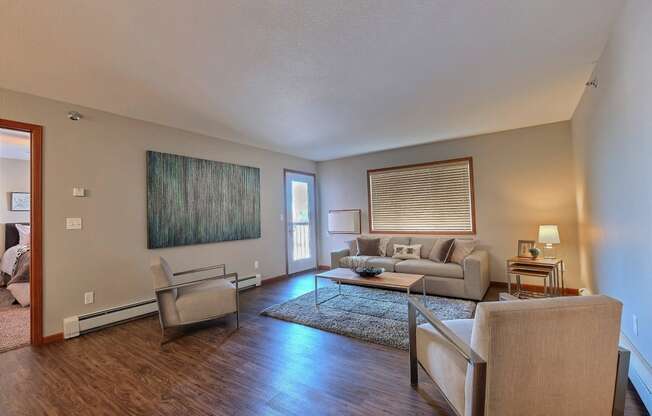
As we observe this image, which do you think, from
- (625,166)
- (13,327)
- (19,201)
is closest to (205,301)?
(13,327)

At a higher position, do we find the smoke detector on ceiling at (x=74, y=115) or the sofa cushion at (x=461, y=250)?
the smoke detector on ceiling at (x=74, y=115)

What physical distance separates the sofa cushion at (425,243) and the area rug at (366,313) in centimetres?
87

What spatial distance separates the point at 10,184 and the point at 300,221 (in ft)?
19.0

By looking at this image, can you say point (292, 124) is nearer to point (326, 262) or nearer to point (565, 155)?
point (326, 262)

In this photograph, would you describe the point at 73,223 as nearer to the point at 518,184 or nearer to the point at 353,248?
the point at 353,248

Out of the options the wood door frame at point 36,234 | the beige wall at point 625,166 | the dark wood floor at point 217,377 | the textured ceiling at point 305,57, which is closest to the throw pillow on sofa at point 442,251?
the beige wall at point 625,166

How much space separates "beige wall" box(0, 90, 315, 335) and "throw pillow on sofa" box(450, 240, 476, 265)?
3.84 meters

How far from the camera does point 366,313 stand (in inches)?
133

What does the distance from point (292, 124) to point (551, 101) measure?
3175mm

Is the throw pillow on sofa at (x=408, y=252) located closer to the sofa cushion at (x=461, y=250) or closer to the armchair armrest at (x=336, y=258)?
the sofa cushion at (x=461, y=250)

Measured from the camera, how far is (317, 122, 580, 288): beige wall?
4035mm

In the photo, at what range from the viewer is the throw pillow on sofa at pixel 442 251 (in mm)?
4320

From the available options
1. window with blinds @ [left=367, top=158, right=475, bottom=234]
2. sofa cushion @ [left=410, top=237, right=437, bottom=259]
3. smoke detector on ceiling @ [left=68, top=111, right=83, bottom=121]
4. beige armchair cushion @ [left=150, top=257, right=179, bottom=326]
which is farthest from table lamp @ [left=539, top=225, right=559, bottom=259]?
smoke detector on ceiling @ [left=68, top=111, right=83, bottom=121]

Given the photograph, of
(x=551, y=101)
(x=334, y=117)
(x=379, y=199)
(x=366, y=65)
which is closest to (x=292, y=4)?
(x=366, y=65)
